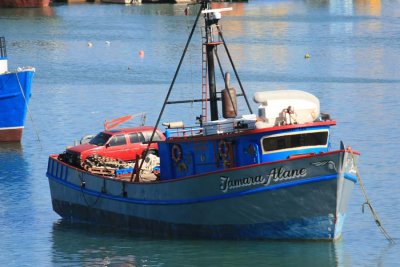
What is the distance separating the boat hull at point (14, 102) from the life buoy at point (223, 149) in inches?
1035

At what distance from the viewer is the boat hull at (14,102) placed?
203ft

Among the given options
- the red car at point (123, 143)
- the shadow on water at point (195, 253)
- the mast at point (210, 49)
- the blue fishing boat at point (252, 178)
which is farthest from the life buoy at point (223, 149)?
the red car at point (123, 143)

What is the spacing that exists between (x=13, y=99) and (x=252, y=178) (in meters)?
28.8

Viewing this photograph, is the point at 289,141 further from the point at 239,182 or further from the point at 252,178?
the point at 239,182

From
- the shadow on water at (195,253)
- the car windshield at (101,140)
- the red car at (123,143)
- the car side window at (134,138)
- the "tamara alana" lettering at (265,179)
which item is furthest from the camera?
the car side window at (134,138)

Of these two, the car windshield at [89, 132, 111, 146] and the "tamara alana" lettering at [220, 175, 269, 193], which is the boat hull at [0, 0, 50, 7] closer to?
the car windshield at [89, 132, 111, 146]

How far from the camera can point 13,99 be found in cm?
6247

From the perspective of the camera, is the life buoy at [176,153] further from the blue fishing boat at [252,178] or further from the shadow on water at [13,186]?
the shadow on water at [13,186]

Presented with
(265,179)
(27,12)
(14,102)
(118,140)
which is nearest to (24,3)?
(27,12)

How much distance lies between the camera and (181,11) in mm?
166625

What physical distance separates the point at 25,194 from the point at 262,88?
111 feet

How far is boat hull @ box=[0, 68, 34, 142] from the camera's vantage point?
61.8 meters

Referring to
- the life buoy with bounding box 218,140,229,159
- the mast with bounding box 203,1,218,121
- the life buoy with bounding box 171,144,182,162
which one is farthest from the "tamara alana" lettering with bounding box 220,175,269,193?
the mast with bounding box 203,1,218,121

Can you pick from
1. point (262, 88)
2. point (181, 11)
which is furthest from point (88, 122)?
point (181, 11)
